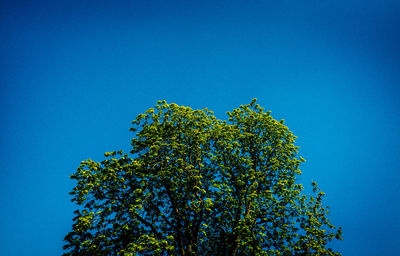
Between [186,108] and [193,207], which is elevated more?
[186,108]

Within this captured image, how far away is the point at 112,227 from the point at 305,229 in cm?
1261

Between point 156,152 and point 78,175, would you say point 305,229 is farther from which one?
point 78,175

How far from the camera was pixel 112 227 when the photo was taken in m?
15.3

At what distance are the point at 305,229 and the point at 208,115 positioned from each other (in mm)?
10607

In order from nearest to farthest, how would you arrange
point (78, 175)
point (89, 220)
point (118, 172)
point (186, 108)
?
point (89, 220) < point (78, 175) < point (118, 172) < point (186, 108)

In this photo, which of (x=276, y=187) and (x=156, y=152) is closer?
(x=156, y=152)

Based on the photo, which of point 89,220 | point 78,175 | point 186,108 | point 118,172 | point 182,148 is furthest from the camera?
point 186,108

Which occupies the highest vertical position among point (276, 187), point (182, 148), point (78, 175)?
point (182, 148)

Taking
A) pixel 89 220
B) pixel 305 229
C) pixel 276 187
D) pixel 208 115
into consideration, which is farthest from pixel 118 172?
pixel 305 229

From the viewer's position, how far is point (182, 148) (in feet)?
59.1

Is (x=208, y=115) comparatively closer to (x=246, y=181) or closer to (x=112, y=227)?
(x=246, y=181)

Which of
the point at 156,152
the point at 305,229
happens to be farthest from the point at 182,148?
the point at 305,229

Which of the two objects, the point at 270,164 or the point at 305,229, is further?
the point at 270,164

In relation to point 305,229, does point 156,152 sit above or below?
above
